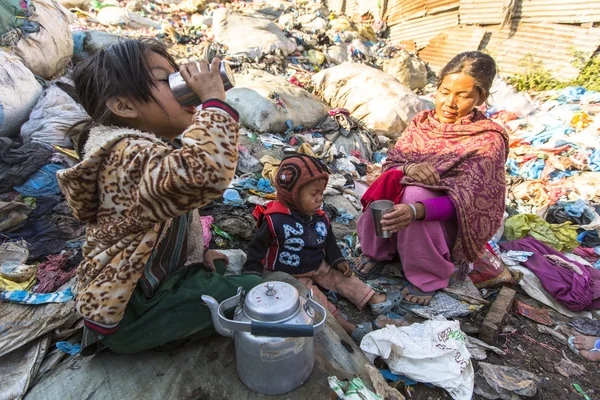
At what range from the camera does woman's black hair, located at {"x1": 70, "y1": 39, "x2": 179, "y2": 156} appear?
117 centimetres

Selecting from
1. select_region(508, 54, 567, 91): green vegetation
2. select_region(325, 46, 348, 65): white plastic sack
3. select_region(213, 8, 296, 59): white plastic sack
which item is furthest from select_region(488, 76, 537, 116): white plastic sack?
select_region(213, 8, 296, 59): white plastic sack

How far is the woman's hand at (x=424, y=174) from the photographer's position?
223cm

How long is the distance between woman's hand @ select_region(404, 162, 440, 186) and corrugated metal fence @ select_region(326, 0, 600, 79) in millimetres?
6510

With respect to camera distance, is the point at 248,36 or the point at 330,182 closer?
the point at 330,182

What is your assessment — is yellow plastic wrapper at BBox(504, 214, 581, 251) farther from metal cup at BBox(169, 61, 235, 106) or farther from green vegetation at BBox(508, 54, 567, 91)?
green vegetation at BBox(508, 54, 567, 91)

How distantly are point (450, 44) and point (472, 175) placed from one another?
796 cm

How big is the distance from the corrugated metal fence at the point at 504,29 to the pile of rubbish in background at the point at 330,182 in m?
1.23

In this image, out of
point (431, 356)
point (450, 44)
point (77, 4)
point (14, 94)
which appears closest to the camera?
point (431, 356)

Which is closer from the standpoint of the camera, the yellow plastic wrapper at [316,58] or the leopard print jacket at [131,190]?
the leopard print jacket at [131,190]

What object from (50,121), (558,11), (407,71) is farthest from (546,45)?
(50,121)

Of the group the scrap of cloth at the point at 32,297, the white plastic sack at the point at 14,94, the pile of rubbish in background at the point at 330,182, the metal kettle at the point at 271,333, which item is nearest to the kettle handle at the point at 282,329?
the metal kettle at the point at 271,333

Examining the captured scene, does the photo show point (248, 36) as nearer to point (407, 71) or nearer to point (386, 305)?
point (407, 71)

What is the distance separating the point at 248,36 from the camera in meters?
7.20

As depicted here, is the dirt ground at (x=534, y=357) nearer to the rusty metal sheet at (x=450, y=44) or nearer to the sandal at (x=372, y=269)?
the sandal at (x=372, y=269)
